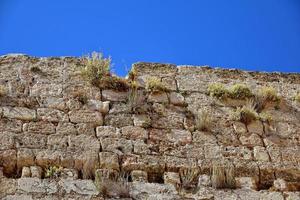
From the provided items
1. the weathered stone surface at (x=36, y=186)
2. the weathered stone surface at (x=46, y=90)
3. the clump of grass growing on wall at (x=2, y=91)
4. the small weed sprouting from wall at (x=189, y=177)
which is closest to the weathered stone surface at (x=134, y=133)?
the small weed sprouting from wall at (x=189, y=177)

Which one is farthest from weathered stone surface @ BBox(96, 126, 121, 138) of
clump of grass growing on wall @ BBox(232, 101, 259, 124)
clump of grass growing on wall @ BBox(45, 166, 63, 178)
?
clump of grass growing on wall @ BBox(232, 101, 259, 124)

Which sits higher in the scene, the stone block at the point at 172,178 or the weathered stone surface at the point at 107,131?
the weathered stone surface at the point at 107,131

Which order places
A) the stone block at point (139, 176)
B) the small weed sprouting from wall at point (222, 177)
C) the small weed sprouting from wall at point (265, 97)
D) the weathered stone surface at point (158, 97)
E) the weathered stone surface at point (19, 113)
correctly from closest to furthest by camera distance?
the stone block at point (139, 176)
the small weed sprouting from wall at point (222, 177)
the weathered stone surface at point (19, 113)
the weathered stone surface at point (158, 97)
the small weed sprouting from wall at point (265, 97)

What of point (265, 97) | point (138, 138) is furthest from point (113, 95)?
point (265, 97)

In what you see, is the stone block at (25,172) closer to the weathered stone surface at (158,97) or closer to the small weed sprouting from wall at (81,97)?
the small weed sprouting from wall at (81,97)

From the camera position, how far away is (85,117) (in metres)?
8.78

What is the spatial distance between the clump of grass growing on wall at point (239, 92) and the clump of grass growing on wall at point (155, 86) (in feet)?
3.11

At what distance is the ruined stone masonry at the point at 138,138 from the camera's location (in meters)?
8.08

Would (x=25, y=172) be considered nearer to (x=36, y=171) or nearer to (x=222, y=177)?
(x=36, y=171)

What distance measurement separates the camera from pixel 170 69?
9.88 m

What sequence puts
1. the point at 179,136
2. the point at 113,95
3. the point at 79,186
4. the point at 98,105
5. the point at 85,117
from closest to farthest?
the point at 79,186
the point at 85,117
the point at 179,136
the point at 98,105
the point at 113,95

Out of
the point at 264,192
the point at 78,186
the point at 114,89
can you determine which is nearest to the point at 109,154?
the point at 78,186

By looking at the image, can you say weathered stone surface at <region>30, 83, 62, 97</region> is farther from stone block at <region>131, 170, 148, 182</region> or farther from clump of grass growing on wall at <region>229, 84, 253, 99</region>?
A: clump of grass growing on wall at <region>229, 84, 253, 99</region>

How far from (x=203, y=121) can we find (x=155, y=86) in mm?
842
